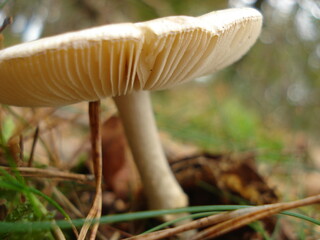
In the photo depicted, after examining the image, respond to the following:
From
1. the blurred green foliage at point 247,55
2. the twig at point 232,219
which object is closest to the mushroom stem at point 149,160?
the twig at point 232,219

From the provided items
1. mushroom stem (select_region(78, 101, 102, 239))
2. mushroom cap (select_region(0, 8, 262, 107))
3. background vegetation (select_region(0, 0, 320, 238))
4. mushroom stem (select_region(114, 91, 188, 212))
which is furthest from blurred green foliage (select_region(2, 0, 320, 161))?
mushroom cap (select_region(0, 8, 262, 107))

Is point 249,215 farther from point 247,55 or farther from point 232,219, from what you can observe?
point 247,55

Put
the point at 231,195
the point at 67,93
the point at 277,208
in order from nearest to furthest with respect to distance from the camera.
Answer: the point at 277,208 < the point at 67,93 < the point at 231,195

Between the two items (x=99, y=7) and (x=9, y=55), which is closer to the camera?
(x=9, y=55)

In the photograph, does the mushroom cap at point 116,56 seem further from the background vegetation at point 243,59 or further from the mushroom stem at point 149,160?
the background vegetation at point 243,59

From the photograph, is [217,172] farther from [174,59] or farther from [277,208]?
[174,59]

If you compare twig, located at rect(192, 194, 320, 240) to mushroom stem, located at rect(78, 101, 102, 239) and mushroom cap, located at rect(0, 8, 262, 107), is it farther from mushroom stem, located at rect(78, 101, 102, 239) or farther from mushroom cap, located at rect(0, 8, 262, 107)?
mushroom cap, located at rect(0, 8, 262, 107)

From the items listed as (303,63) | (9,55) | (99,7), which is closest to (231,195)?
(9,55)

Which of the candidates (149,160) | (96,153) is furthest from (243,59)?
(96,153)
